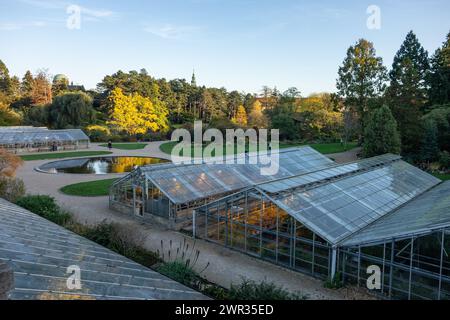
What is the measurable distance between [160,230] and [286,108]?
47.2 meters

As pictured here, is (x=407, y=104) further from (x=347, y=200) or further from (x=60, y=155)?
(x=60, y=155)

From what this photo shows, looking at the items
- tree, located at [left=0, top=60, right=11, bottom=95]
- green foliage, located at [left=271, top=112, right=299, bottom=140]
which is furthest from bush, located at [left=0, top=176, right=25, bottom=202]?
tree, located at [left=0, top=60, right=11, bottom=95]

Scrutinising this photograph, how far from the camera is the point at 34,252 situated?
7492mm

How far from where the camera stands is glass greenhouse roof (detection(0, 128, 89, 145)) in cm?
4294

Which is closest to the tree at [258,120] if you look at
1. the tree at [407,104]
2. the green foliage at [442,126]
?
the tree at [407,104]

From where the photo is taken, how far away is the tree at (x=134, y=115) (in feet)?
194

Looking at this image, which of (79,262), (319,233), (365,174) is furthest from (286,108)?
(79,262)

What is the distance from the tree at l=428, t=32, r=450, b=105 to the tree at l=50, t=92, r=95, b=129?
55573 millimetres

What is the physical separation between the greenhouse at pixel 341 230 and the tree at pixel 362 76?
963 inches

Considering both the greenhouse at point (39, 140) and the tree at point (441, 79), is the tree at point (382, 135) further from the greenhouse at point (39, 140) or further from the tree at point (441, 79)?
the greenhouse at point (39, 140)

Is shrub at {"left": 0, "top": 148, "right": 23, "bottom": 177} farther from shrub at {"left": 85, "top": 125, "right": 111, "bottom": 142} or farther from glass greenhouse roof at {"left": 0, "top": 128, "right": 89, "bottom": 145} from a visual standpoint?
shrub at {"left": 85, "top": 125, "right": 111, "bottom": 142}

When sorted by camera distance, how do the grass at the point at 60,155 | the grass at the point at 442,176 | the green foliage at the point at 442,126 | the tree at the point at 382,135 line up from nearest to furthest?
the grass at the point at 442,176 → the tree at the point at 382,135 → the green foliage at the point at 442,126 → the grass at the point at 60,155

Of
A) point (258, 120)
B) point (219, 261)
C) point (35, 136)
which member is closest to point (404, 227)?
point (219, 261)
